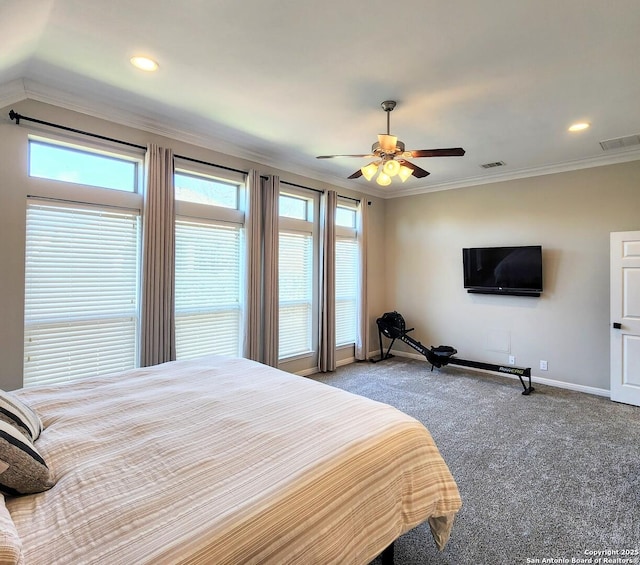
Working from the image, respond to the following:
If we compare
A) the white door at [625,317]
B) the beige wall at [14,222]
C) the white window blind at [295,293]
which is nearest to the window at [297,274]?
the white window blind at [295,293]

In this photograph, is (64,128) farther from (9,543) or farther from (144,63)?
(9,543)

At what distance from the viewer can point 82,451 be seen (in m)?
1.41

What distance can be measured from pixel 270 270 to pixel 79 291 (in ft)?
6.61

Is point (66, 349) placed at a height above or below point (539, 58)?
below

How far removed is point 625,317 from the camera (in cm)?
398

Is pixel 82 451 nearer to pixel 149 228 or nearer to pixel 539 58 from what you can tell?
pixel 149 228

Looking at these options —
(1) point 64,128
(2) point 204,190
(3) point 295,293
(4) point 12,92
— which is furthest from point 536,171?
(4) point 12,92

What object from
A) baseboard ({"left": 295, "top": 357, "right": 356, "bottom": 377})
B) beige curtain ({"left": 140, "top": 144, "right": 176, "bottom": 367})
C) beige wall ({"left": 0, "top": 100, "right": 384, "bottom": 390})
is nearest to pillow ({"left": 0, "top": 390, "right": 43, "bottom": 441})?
beige wall ({"left": 0, "top": 100, "right": 384, "bottom": 390})

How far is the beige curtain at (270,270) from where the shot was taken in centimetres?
432

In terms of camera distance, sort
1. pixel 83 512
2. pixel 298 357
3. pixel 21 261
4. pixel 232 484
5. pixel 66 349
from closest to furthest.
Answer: pixel 83 512 → pixel 232 484 → pixel 21 261 → pixel 66 349 → pixel 298 357

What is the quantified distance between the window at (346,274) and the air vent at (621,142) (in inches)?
128

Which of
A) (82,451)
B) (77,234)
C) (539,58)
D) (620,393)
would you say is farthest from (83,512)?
(620,393)

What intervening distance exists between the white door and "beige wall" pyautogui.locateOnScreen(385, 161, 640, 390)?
8.4 inches

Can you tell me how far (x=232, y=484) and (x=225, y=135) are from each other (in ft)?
11.6
